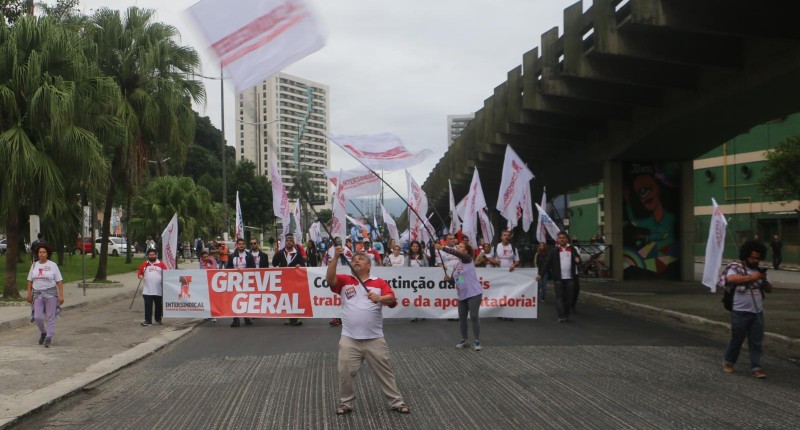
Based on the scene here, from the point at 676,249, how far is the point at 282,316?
15.7 meters

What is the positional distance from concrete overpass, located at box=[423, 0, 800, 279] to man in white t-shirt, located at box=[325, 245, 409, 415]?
968cm

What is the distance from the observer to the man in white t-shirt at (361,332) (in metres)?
7.04

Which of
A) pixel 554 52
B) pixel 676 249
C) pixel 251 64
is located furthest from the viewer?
pixel 676 249

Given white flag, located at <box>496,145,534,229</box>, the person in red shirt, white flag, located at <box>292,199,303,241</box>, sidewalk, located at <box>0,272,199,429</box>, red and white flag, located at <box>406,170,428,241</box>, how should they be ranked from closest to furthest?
sidewalk, located at <box>0,272,199,429</box>, the person in red shirt, white flag, located at <box>496,145,534,229</box>, white flag, located at <box>292,199,303,241</box>, red and white flag, located at <box>406,170,428,241</box>

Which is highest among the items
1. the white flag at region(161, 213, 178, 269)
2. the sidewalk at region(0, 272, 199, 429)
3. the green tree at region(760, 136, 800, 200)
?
the green tree at region(760, 136, 800, 200)

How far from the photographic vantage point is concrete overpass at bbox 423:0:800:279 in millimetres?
14711

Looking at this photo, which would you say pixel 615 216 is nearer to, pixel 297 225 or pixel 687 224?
pixel 687 224

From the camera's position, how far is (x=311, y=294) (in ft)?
49.3

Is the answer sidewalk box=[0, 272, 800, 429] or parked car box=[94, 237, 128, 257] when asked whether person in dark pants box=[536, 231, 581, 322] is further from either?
parked car box=[94, 237, 128, 257]

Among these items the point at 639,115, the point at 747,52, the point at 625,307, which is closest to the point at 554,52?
the point at 639,115

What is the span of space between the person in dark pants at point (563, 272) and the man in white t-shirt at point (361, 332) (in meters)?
7.81

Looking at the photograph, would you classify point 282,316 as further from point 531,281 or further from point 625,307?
point 625,307

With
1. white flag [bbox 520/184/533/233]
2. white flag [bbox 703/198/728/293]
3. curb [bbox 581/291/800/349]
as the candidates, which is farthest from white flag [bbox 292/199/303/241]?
white flag [bbox 703/198/728/293]

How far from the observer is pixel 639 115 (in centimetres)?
2306
